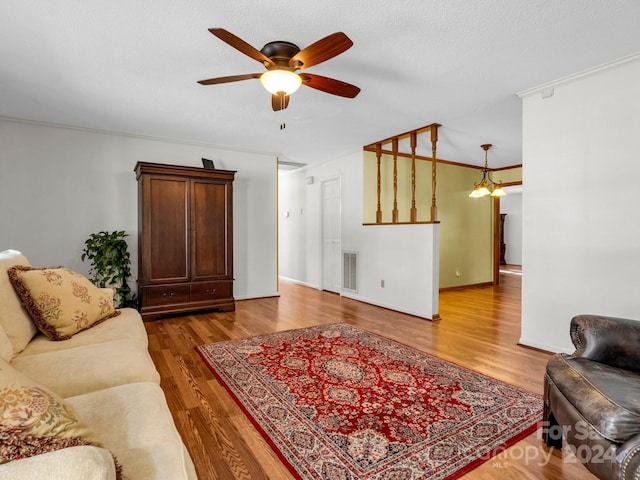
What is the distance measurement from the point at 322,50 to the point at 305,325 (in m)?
2.88

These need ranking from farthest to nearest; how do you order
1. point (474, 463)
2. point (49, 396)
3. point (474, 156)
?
point (474, 156)
point (474, 463)
point (49, 396)

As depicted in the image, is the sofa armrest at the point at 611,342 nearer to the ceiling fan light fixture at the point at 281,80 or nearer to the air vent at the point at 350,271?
the ceiling fan light fixture at the point at 281,80

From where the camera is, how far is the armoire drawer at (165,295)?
417 centimetres

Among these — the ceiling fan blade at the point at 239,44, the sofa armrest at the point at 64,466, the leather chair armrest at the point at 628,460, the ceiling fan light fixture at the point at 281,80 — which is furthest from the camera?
the ceiling fan light fixture at the point at 281,80

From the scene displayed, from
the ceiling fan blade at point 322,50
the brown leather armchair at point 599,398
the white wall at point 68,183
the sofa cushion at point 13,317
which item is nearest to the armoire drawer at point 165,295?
the white wall at point 68,183

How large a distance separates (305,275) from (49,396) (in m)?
6.06

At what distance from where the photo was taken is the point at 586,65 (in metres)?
2.70

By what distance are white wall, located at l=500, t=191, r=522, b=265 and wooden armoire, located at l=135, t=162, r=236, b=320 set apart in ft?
32.5

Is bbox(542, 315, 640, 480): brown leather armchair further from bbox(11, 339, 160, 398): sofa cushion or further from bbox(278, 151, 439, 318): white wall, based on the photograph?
bbox(278, 151, 439, 318): white wall

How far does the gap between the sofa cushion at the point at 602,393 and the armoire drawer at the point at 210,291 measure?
3848 mm

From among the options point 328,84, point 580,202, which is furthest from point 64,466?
point 580,202

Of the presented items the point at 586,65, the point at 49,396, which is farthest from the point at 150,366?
the point at 586,65

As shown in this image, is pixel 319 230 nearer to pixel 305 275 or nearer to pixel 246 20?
pixel 305 275

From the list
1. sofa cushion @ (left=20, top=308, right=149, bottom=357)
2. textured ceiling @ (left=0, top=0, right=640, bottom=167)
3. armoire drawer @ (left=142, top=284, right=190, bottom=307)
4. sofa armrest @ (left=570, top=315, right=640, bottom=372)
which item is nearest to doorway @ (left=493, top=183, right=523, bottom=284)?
textured ceiling @ (left=0, top=0, right=640, bottom=167)
